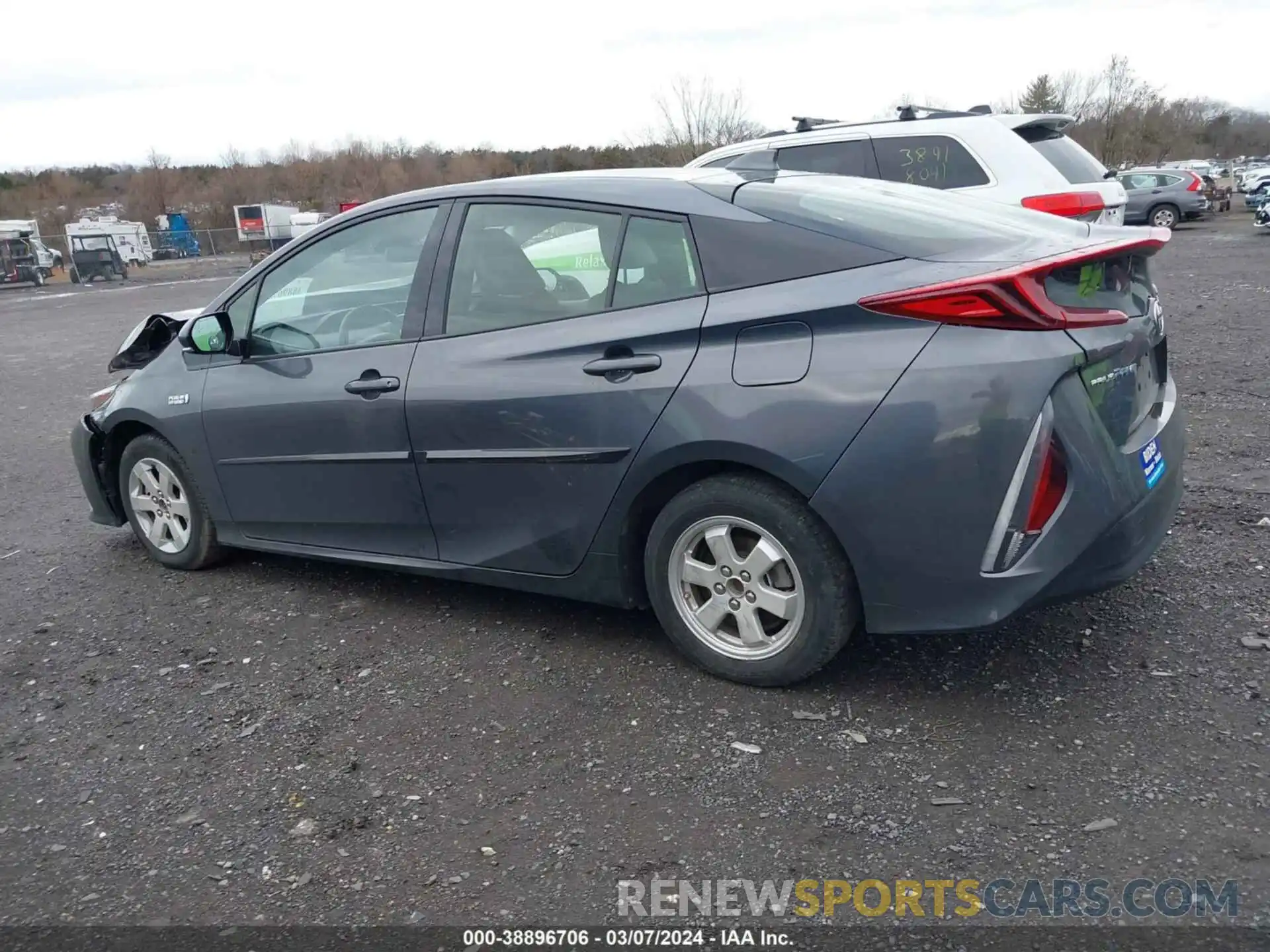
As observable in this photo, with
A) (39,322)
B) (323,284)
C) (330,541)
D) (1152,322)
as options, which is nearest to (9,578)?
(330,541)

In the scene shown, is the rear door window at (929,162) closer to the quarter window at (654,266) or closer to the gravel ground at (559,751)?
the gravel ground at (559,751)

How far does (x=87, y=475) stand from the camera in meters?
5.25

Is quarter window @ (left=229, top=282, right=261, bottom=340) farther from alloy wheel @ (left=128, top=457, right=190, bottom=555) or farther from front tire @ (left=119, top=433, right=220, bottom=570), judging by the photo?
alloy wheel @ (left=128, top=457, right=190, bottom=555)

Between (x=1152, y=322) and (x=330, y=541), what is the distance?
321 cm

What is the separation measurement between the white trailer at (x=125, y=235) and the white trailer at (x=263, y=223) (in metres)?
5.63

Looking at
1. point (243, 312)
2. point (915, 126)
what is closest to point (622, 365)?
point (243, 312)

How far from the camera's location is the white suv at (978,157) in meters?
7.43

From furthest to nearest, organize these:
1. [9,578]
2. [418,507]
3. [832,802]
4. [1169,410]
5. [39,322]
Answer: [39,322]
[9,578]
[418,507]
[1169,410]
[832,802]

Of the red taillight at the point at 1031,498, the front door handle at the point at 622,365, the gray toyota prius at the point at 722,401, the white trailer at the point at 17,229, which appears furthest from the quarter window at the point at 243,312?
the white trailer at the point at 17,229

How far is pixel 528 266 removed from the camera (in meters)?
3.82

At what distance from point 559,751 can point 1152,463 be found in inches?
80.4

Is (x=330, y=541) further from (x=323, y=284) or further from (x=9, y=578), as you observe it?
(x=9, y=578)

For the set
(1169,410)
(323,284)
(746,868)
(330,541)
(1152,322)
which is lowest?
(746,868)

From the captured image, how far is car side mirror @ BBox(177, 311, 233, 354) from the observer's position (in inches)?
181
